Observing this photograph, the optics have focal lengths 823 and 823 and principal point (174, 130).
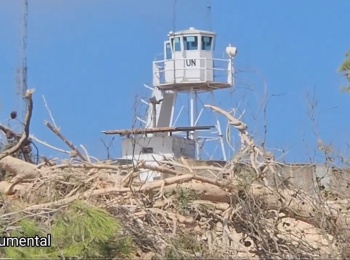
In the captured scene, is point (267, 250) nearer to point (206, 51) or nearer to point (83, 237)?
point (83, 237)

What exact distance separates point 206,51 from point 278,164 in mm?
18230

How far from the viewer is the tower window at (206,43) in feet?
81.6

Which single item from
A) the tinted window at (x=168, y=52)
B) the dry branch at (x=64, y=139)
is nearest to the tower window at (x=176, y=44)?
the tinted window at (x=168, y=52)

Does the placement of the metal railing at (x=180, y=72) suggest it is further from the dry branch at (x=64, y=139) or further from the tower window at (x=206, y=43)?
the dry branch at (x=64, y=139)

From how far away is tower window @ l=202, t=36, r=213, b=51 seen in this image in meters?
24.9

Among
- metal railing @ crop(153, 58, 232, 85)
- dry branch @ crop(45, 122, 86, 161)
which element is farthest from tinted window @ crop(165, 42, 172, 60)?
dry branch @ crop(45, 122, 86, 161)

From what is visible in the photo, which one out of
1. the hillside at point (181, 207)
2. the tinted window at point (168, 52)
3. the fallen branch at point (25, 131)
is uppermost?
the tinted window at point (168, 52)

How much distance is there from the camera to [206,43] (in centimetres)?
2498

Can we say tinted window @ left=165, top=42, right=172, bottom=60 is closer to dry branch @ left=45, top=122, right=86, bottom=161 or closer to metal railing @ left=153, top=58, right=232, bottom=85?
metal railing @ left=153, top=58, right=232, bottom=85

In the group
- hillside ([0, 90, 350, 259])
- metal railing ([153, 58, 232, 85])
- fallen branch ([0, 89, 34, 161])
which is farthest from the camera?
metal railing ([153, 58, 232, 85])

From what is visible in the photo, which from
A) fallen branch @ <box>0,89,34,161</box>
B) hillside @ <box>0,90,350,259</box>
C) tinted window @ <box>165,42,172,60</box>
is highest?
tinted window @ <box>165,42,172,60</box>

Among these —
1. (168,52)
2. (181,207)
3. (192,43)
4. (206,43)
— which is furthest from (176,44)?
(181,207)

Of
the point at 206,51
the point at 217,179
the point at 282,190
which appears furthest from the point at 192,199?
the point at 206,51

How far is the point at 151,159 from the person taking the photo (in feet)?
22.6
